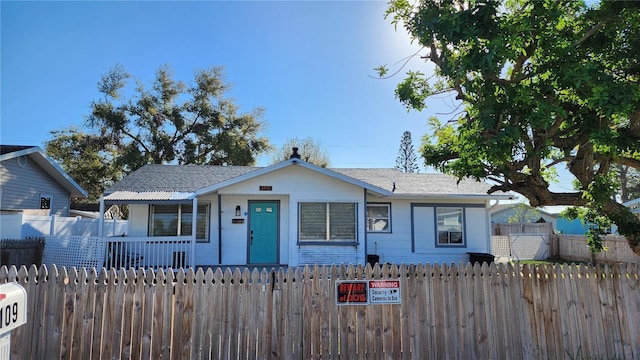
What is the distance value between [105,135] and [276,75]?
20848mm

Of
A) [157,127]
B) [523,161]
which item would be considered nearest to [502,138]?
[523,161]

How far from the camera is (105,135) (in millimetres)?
28016

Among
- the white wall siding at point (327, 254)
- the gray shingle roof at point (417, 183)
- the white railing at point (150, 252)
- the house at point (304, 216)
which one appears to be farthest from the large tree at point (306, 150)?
the white wall siding at point (327, 254)

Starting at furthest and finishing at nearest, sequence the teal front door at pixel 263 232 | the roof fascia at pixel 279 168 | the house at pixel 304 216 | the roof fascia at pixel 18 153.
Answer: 1. the roof fascia at pixel 18 153
2. the teal front door at pixel 263 232
3. the house at pixel 304 216
4. the roof fascia at pixel 279 168

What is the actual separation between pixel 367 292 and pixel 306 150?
28576mm

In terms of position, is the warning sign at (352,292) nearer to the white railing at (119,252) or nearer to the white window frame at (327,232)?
the white window frame at (327,232)

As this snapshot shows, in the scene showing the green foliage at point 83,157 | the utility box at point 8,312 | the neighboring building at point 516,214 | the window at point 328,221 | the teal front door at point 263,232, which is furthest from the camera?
the neighboring building at point 516,214

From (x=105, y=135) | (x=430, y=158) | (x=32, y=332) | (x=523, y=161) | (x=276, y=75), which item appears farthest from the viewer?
(x=105, y=135)

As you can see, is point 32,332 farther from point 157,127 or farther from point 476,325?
point 157,127

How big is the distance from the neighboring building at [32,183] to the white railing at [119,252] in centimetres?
398

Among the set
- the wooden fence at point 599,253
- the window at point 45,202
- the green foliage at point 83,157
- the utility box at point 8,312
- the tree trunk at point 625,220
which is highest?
the green foliage at point 83,157

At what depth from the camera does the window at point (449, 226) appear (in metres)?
13.2

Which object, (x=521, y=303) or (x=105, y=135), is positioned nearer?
(x=521, y=303)

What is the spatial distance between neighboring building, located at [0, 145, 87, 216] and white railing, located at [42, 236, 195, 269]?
13.1ft
